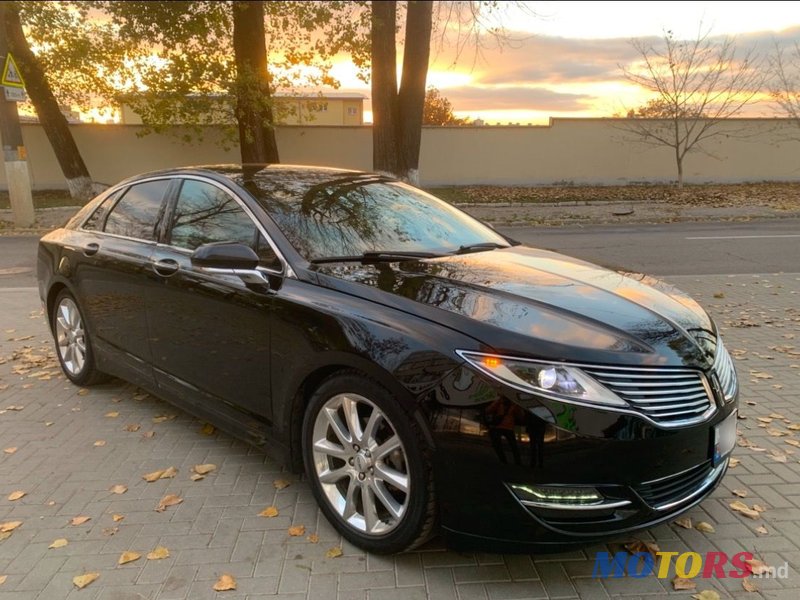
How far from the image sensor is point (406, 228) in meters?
3.59

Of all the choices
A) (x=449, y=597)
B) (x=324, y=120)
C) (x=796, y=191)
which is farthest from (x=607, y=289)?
(x=324, y=120)

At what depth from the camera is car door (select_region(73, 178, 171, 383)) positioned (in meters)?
3.88

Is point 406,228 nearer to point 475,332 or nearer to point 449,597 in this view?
point 475,332

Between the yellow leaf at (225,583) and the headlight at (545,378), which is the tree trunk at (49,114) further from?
the headlight at (545,378)

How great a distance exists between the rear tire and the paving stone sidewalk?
0.17m

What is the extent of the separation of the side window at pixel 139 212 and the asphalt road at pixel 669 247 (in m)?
4.92

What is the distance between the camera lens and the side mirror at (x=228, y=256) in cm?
300

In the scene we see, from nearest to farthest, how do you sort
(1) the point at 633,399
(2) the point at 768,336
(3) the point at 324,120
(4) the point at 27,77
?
(1) the point at 633,399
(2) the point at 768,336
(4) the point at 27,77
(3) the point at 324,120

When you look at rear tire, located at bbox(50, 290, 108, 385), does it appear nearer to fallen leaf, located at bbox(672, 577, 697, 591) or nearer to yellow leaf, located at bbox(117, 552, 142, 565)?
yellow leaf, located at bbox(117, 552, 142, 565)

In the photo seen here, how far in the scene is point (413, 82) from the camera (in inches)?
573

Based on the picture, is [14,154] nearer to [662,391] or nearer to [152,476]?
[152,476]

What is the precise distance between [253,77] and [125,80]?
4.22m

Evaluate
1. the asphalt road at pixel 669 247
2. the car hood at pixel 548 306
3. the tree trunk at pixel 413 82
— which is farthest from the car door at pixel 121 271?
the tree trunk at pixel 413 82

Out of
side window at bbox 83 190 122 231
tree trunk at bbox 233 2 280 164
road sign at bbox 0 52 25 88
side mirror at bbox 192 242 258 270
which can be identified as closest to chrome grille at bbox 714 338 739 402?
side mirror at bbox 192 242 258 270
